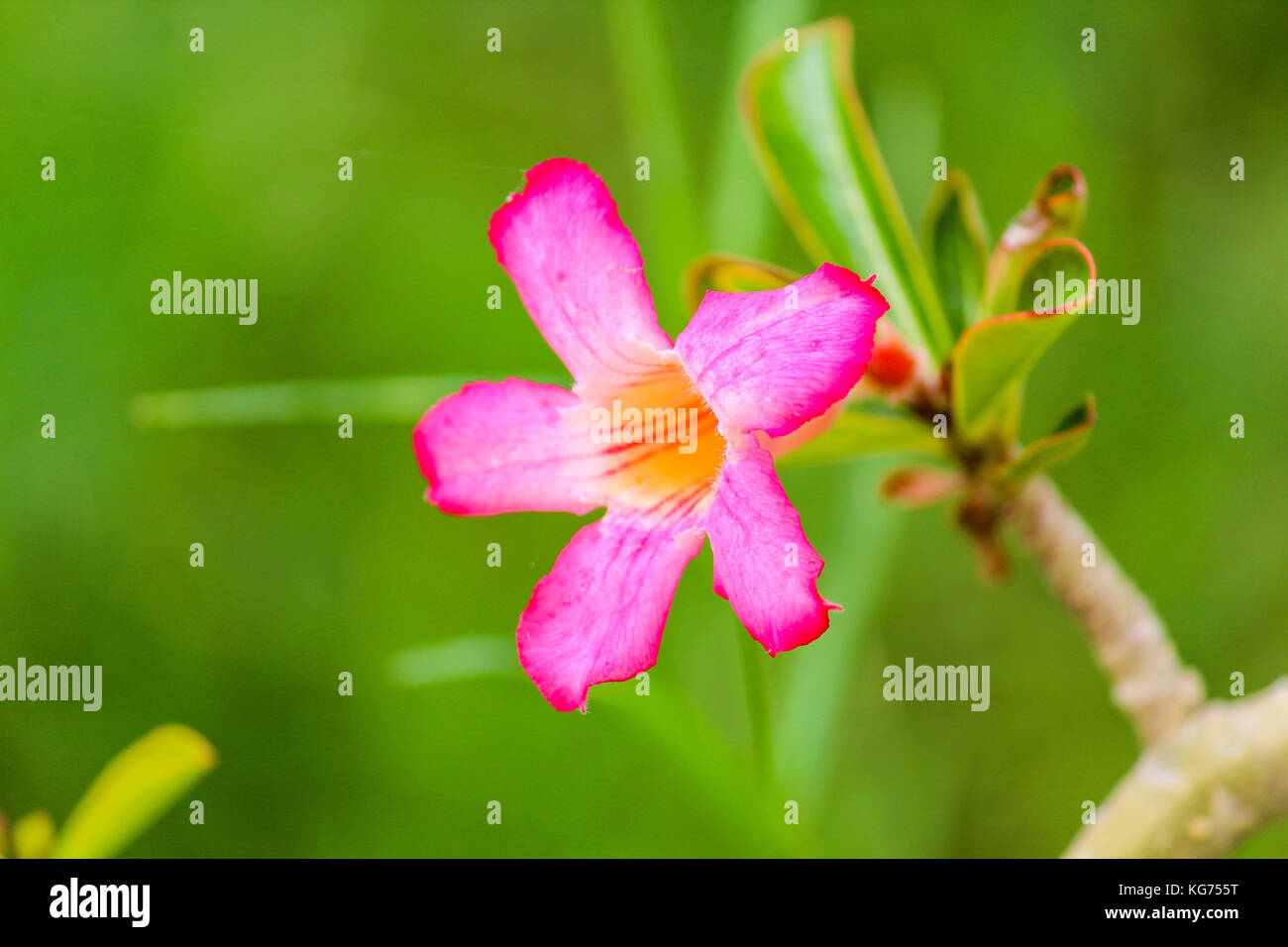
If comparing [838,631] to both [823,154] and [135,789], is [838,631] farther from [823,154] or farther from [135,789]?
[135,789]

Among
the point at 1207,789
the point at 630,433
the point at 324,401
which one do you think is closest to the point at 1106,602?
the point at 1207,789

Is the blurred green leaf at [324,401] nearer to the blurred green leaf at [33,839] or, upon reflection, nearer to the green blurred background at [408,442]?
the blurred green leaf at [33,839]

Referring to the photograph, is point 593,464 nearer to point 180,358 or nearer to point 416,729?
point 416,729

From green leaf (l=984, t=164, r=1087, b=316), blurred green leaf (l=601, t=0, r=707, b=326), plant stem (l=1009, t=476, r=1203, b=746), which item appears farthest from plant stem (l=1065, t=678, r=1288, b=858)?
blurred green leaf (l=601, t=0, r=707, b=326)

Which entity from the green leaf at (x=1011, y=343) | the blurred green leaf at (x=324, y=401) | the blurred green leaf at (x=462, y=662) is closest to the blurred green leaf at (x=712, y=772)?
the blurred green leaf at (x=462, y=662)

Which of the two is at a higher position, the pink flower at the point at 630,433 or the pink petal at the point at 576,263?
the pink petal at the point at 576,263
